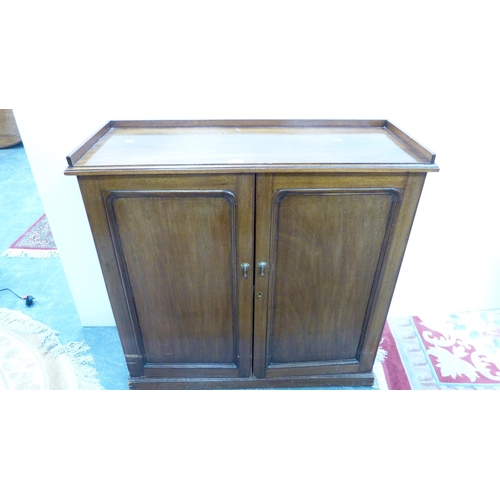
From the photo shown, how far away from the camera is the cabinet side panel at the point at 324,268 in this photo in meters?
0.85

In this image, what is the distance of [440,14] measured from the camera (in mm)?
935

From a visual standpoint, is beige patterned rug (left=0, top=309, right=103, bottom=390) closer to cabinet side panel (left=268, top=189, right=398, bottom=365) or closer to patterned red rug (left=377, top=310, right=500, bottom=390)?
cabinet side panel (left=268, top=189, right=398, bottom=365)

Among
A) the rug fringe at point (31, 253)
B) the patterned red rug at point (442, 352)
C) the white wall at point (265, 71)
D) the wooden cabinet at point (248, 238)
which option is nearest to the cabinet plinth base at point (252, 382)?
the wooden cabinet at point (248, 238)

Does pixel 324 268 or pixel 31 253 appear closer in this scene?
pixel 324 268

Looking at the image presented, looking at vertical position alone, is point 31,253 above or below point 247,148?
below

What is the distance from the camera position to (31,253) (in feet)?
6.30

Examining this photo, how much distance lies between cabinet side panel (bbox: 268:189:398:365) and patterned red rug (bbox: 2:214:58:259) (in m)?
1.50

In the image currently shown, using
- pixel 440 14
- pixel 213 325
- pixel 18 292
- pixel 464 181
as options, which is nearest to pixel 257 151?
pixel 213 325

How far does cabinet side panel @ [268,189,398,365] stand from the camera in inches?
33.6

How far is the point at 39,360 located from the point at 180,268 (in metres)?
0.85

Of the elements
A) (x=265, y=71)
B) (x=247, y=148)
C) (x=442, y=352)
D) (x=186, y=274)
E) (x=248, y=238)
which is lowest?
(x=442, y=352)

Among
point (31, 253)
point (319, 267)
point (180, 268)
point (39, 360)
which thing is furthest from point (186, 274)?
point (31, 253)

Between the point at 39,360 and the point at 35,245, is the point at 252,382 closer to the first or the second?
the point at 39,360

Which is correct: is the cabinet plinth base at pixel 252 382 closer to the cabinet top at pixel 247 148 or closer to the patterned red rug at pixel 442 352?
the patterned red rug at pixel 442 352
